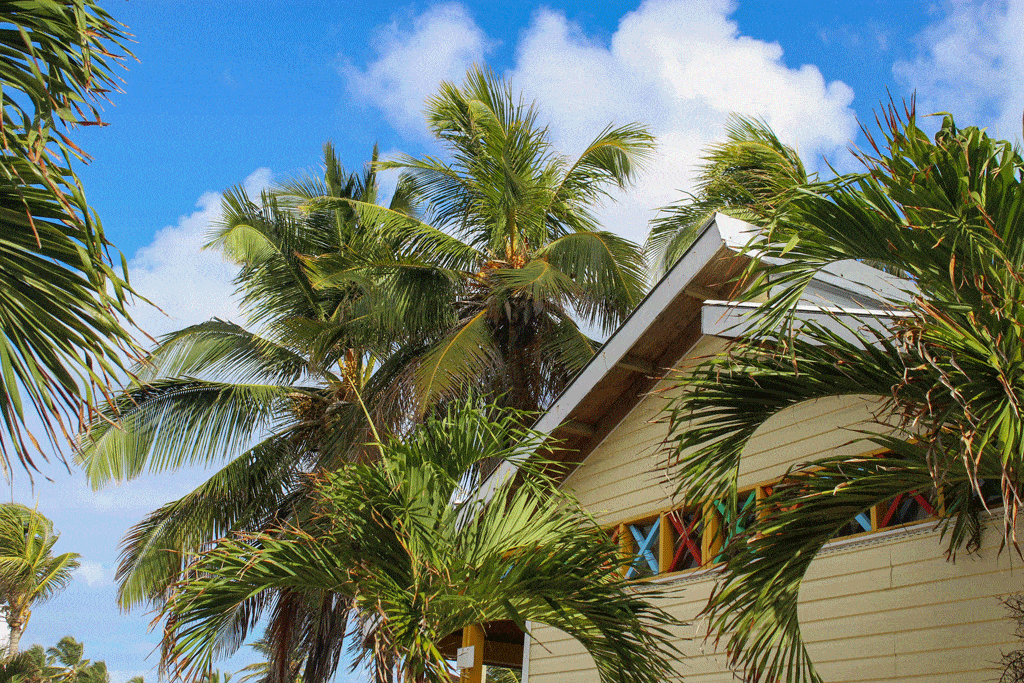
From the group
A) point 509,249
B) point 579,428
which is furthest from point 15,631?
point 579,428

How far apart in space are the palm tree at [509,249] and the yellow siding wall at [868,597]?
18.6 feet

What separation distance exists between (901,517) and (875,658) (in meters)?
0.95

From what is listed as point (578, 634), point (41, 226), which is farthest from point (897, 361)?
point (41, 226)

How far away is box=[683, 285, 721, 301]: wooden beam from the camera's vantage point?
7953mm

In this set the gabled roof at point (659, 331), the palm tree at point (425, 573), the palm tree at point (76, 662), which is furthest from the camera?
the palm tree at point (76, 662)

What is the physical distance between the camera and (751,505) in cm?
515

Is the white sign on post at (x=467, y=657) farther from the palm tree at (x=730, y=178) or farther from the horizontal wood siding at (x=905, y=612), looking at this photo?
the palm tree at (x=730, y=178)

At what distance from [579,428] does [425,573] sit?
3483 mm

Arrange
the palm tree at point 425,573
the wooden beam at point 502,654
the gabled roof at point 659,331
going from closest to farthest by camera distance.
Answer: the palm tree at point 425,573
the gabled roof at point 659,331
the wooden beam at point 502,654

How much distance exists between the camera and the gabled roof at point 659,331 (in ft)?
23.4

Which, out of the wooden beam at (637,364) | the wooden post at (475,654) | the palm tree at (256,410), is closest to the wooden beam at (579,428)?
the wooden beam at (637,364)

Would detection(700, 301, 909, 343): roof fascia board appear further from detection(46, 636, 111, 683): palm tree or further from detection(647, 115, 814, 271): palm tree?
detection(46, 636, 111, 683): palm tree

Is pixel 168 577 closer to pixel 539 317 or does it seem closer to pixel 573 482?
pixel 539 317

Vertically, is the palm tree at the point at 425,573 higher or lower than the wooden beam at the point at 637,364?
lower
